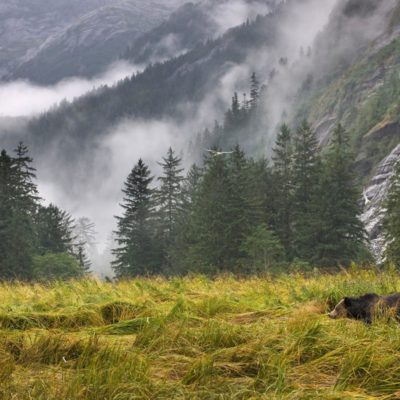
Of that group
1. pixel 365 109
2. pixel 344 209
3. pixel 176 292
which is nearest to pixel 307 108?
pixel 365 109

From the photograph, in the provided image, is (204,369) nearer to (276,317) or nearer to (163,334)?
(163,334)

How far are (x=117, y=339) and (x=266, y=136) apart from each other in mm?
117019

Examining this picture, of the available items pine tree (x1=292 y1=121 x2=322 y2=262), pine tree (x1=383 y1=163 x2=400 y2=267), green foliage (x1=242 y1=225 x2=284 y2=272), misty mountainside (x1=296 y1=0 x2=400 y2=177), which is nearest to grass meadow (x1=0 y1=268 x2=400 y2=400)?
pine tree (x1=383 y1=163 x2=400 y2=267)

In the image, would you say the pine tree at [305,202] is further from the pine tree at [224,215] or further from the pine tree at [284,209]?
the pine tree at [224,215]

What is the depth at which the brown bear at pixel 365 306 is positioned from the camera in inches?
203

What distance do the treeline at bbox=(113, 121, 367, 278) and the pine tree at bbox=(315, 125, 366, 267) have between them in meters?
0.07

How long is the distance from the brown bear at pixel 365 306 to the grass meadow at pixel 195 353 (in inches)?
12.3

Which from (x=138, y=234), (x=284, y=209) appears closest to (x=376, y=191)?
(x=284, y=209)

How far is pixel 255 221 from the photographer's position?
3928 centimetres

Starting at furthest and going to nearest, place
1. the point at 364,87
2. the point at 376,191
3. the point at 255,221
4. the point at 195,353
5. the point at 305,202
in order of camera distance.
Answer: the point at 364,87 < the point at 376,191 < the point at 305,202 < the point at 255,221 < the point at 195,353

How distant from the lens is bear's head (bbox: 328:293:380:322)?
5.34 m

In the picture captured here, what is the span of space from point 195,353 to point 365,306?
2.28 meters

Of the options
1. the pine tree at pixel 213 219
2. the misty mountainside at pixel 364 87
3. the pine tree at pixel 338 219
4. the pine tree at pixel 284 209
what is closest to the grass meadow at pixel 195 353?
the pine tree at pixel 213 219

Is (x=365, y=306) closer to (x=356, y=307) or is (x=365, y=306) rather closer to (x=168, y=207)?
(x=356, y=307)
